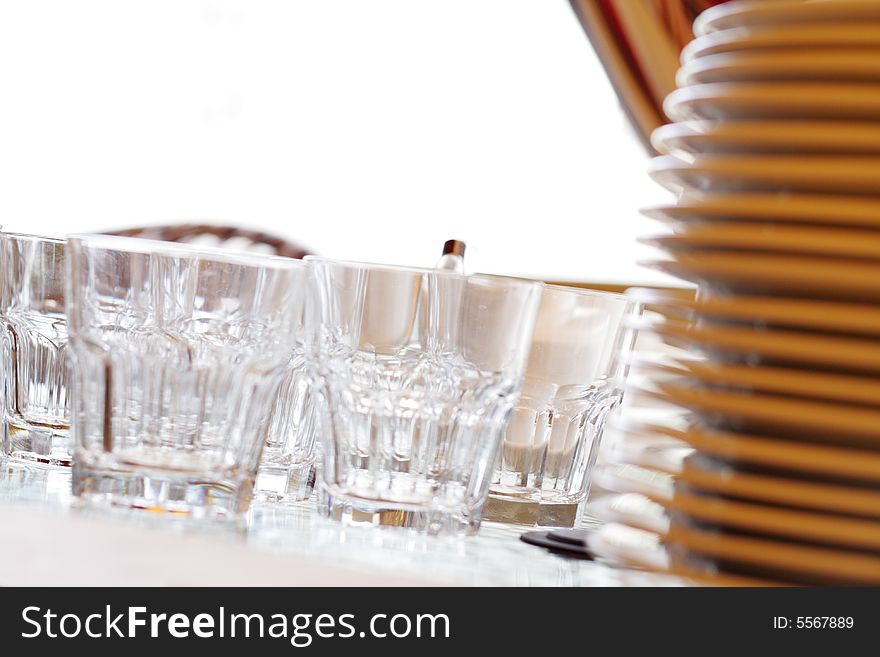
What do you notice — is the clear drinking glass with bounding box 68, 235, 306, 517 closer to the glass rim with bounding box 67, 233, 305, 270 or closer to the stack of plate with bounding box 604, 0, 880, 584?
the glass rim with bounding box 67, 233, 305, 270

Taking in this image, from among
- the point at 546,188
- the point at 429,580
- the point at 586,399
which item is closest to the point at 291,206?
the point at 546,188

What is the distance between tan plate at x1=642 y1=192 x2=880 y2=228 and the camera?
43cm

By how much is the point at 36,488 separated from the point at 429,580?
251 mm

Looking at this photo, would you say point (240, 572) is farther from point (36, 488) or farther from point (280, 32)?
point (280, 32)

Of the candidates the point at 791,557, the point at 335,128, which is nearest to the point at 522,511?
the point at 791,557

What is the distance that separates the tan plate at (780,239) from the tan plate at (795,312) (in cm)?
2

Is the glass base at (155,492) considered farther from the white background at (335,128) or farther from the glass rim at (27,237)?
the white background at (335,128)

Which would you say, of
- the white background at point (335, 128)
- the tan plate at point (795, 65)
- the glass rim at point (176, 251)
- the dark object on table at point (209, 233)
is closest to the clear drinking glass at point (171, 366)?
the glass rim at point (176, 251)

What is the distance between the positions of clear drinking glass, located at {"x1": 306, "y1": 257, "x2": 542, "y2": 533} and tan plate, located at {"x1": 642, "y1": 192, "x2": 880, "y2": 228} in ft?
0.35

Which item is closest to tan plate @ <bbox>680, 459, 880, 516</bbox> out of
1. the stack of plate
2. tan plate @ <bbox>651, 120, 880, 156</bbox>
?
the stack of plate

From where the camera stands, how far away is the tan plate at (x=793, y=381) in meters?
0.42

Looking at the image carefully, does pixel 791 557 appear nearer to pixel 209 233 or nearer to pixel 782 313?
pixel 782 313

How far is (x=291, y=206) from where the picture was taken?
164 inches
